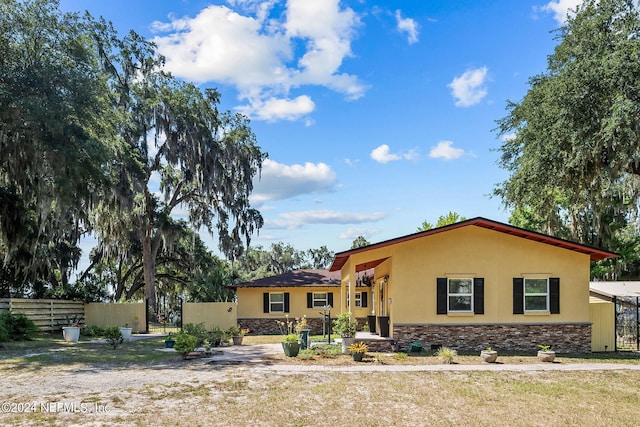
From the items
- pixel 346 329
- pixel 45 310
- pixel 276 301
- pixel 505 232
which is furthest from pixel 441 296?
pixel 45 310

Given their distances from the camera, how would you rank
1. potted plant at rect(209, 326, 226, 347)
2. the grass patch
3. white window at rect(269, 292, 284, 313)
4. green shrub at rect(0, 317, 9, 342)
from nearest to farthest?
1. the grass patch
2. green shrub at rect(0, 317, 9, 342)
3. potted plant at rect(209, 326, 226, 347)
4. white window at rect(269, 292, 284, 313)

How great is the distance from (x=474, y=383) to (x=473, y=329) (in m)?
5.71

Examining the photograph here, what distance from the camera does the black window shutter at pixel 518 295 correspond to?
16.1m

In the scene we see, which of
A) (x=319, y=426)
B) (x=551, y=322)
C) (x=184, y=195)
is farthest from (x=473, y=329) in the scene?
(x=184, y=195)

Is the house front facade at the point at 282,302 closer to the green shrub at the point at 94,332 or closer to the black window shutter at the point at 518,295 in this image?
the green shrub at the point at 94,332

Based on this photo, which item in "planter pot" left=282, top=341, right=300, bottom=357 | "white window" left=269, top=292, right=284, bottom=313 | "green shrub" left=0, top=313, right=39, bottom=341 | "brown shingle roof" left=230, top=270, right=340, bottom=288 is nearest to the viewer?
"planter pot" left=282, top=341, right=300, bottom=357

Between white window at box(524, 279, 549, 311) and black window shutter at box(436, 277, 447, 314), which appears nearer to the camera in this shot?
black window shutter at box(436, 277, 447, 314)

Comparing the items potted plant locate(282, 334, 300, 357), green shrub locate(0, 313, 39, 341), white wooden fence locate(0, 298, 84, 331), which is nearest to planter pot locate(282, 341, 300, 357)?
potted plant locate(282, 334, 300, 357)

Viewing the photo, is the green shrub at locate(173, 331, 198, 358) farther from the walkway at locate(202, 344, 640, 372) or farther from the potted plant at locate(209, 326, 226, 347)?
the potted plant at locate(209, 326, 226, 347)

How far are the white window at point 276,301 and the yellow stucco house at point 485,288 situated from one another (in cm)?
1006

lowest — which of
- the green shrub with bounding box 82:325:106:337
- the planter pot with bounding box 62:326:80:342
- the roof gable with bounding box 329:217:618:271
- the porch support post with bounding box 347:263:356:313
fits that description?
the green shrub with bounding box 82:325:106:337

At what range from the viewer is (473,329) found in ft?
52.5

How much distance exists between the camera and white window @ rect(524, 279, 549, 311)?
1627cm

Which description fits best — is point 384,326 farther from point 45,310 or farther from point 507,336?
point 45,310
